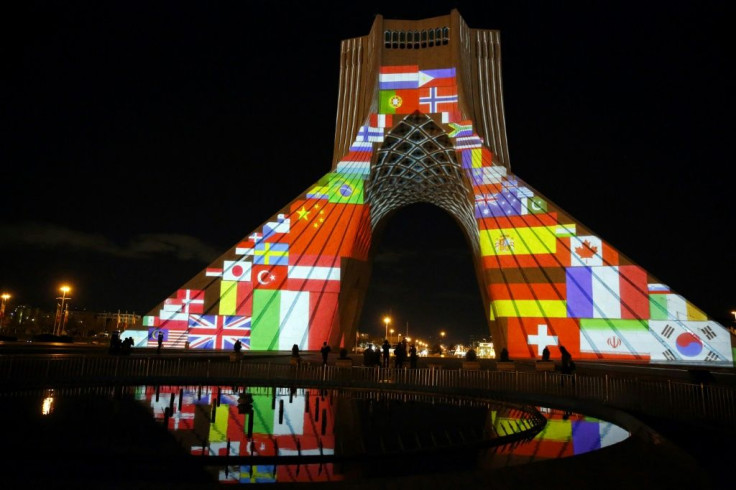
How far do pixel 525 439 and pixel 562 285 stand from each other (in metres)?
25.8

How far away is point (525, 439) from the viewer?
36.0ft

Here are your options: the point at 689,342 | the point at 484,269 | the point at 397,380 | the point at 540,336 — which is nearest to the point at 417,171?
the point at 484,269

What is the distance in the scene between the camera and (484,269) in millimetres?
39719

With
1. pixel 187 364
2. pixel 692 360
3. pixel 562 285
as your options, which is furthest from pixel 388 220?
pixel 187 364

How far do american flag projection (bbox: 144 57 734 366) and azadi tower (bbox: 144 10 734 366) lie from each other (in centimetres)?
8

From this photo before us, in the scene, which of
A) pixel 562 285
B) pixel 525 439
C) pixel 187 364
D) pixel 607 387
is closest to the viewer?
pixel 525 439

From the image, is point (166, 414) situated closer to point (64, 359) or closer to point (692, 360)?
point (64, 359)

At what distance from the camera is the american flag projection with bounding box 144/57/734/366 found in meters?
32.5

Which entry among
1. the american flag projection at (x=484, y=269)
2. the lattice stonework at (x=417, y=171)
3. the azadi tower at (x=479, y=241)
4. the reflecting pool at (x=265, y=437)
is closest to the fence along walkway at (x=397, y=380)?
the reflecting pool at (x=265, y=437)

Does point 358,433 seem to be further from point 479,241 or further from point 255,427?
point 479,241

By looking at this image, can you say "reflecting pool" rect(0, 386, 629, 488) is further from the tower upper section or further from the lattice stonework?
the lattice stonework

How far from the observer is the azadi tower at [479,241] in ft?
108

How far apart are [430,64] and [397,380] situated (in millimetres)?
30630

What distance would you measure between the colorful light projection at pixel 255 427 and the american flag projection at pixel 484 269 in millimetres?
19309
